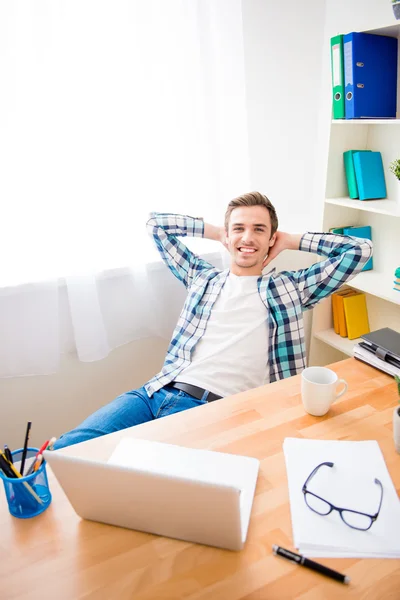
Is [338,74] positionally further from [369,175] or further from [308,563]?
[308,563]

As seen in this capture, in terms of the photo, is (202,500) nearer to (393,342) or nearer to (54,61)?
(393,342)

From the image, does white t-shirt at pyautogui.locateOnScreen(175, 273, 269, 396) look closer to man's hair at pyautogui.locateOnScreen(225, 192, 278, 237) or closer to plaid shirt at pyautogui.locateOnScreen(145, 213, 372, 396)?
plaid shirt at pyautogui.locateOnScreen(145, 213, 372, 396)

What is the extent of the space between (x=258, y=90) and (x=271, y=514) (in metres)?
1.84

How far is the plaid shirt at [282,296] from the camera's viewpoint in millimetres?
1673

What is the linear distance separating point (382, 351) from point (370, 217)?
102 cm

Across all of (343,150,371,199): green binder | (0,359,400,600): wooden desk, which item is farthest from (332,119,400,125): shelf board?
(0,359,400,600): wooden desk

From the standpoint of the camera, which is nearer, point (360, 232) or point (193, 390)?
point (193, 390)

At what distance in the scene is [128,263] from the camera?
1.95m

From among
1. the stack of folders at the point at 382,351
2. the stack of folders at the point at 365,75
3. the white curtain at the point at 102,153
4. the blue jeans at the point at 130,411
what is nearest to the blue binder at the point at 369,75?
the stack of folders at the point at 365,75

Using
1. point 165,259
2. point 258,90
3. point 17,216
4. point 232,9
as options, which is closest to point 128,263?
point 165,259

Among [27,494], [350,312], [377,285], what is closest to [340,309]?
[350,312]

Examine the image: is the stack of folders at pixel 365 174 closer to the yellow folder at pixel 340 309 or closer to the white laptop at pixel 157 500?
the yellow folder at pixel 340 309

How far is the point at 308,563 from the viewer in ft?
2.50

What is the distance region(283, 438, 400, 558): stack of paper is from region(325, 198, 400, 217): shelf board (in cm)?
105
